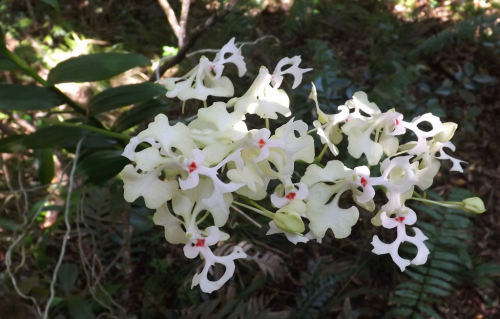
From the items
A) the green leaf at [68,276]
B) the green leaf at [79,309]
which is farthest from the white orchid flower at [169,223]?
the green leaf at [68,276]

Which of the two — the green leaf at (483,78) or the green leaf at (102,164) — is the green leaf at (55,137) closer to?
the green leaf at (102,164)

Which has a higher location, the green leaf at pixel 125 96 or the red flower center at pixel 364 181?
the red flower center at pixel 364 181

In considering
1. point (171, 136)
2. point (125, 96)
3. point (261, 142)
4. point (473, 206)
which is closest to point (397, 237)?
point (473, 206)

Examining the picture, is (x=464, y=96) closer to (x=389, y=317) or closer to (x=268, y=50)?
(x=268, y=50)

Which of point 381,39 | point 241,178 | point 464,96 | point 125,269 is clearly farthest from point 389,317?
point 381,39

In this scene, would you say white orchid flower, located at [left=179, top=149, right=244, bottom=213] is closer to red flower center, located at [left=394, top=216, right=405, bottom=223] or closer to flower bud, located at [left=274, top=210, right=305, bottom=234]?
flower bud, located at [left=274, top=210, right=305, bottom=234]

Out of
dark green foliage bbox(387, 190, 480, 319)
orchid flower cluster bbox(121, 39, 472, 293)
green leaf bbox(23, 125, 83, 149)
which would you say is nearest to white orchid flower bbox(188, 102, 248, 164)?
orchid flower cluster bbox(121, 39, 472, 293)

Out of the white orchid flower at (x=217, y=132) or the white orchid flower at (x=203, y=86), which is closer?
the white orchid flower at (x=217, y=132)
